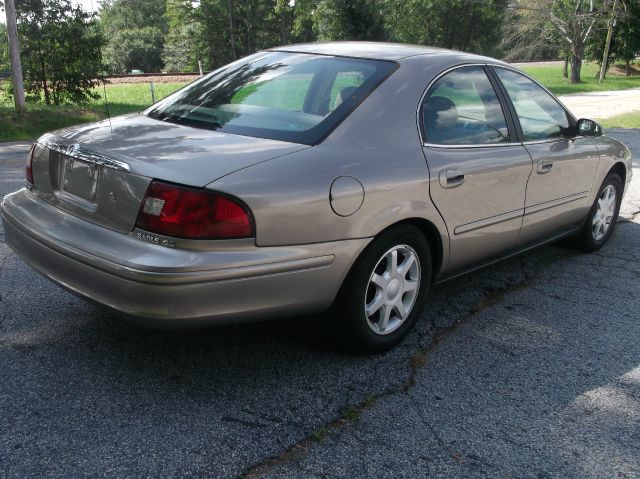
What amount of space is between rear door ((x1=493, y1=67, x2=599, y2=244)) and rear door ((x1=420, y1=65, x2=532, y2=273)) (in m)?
0.16

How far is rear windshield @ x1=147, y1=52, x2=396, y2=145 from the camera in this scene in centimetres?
314

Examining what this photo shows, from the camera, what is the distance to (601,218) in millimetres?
5188

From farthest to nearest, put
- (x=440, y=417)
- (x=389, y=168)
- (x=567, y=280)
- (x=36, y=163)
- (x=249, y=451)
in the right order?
(x=567, y=280)
(x=36, y=163)
(x=389, y=168)
(x=440, y=417)
(x=249, y=451)

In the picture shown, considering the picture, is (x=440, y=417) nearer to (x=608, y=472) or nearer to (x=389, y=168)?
(x=608, y=472)

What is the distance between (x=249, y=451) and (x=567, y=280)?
9.84 ft

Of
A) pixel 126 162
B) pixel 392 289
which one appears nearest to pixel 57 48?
pixel 126 162

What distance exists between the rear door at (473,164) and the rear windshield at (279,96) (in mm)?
432

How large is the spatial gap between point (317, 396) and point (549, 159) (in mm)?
2315

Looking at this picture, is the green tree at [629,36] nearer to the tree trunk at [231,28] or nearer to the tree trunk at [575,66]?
the tree trunk at [575,66]

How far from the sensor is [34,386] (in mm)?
2877

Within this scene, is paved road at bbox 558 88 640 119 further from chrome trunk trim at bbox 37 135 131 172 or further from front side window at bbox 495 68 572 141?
chrome trunk trim at bbox 37 135 131 172

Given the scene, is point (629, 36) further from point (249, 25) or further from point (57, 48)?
point (57, 48)

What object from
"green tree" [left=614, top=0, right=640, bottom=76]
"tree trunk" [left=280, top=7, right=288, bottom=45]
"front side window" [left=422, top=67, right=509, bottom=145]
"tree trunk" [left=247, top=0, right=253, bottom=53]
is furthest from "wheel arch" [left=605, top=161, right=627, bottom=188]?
"tree trunk" [left=247, top=0, right=253, bottom=53]

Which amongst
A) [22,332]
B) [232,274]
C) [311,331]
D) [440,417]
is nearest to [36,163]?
[22,332]
